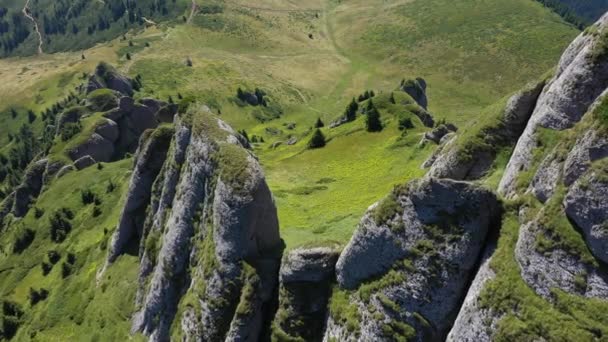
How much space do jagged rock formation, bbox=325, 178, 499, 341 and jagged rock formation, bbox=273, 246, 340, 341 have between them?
3.05 meters

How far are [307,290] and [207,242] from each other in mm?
12668

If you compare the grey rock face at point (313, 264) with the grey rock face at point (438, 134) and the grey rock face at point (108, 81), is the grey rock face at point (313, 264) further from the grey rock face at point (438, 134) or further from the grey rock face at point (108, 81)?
the grey rock face at point (108, 81)

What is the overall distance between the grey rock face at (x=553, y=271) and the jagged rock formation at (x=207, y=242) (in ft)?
69.7

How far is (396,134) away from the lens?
251 feet

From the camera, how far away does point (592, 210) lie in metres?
20.4

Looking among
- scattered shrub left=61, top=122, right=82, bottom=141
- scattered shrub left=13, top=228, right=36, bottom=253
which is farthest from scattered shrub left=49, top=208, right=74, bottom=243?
scattered shrub left=61, top=122, right=82, bottom=141

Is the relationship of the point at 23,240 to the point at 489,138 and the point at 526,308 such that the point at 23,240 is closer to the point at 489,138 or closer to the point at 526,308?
the point at 489,138

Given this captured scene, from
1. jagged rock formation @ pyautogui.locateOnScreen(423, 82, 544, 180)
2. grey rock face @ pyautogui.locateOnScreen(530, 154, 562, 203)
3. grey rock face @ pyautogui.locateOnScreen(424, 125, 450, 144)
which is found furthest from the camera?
grey rock face @ pyautogui.locateOnScreen(424, 125, 450, 144)

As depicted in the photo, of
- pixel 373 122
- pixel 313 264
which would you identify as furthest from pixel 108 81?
pixel 313 264

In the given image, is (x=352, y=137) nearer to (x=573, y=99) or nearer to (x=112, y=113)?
(x=573, y=99)

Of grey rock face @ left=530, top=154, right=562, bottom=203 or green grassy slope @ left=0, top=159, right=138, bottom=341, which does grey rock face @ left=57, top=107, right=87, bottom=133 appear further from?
grey rock face @ left=530, top=154, right=562, bottom=203

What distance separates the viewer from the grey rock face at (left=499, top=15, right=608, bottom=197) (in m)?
24.8

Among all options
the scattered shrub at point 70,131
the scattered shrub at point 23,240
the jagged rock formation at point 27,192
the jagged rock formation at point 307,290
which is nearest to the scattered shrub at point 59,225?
the scattered shrub at point 23,240

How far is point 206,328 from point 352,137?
1989 inches
